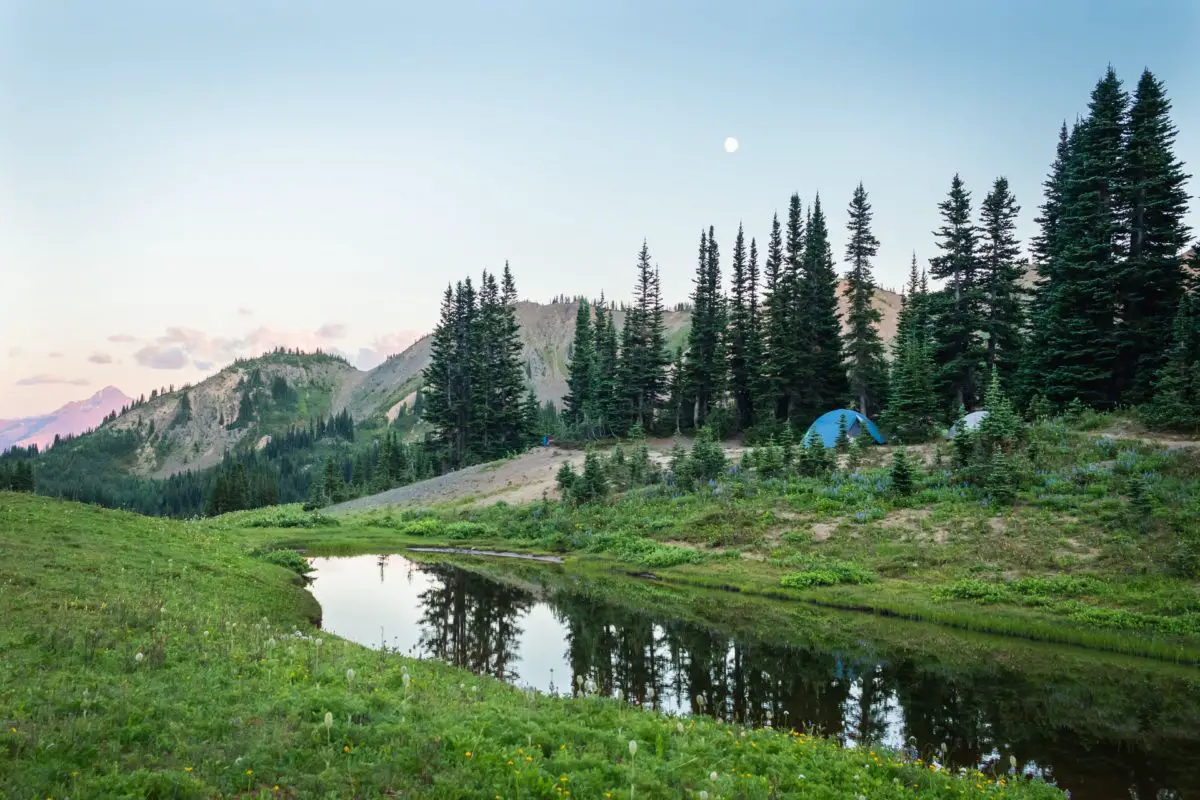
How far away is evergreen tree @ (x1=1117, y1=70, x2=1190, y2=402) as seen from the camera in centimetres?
4269

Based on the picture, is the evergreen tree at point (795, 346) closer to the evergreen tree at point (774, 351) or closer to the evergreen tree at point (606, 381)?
the evergreen tree at point (774, 351)

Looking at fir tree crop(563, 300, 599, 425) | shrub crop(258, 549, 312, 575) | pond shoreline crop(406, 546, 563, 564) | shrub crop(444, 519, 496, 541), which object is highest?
fir tree crop(563, 300, 599, 425)

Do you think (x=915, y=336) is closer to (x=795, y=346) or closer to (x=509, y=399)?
(x=795, y=346)

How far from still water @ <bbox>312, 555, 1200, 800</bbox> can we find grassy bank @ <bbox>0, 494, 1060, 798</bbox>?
109 inches

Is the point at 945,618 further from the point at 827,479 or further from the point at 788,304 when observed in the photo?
the point at 788,304

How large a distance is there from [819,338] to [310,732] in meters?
65.9

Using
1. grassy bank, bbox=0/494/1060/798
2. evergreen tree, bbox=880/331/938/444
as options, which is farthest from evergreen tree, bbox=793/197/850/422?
grassy bank, bbox=0/494/1060/798

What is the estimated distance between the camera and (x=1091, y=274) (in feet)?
149

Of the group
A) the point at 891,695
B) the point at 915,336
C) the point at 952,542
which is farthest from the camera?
the point at 915,336

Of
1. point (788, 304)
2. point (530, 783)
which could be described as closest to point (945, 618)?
point (530, 783)

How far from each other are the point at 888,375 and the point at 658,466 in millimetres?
27666

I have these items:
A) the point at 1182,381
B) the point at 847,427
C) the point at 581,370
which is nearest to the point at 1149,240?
the point at 1182,381

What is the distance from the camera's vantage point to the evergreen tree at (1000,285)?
54.3 metres

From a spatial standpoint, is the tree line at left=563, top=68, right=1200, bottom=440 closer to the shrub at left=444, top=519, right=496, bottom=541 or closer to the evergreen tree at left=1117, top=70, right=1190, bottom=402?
the evergreen tree at left=1117, top=70, right=1190, bottom=402
